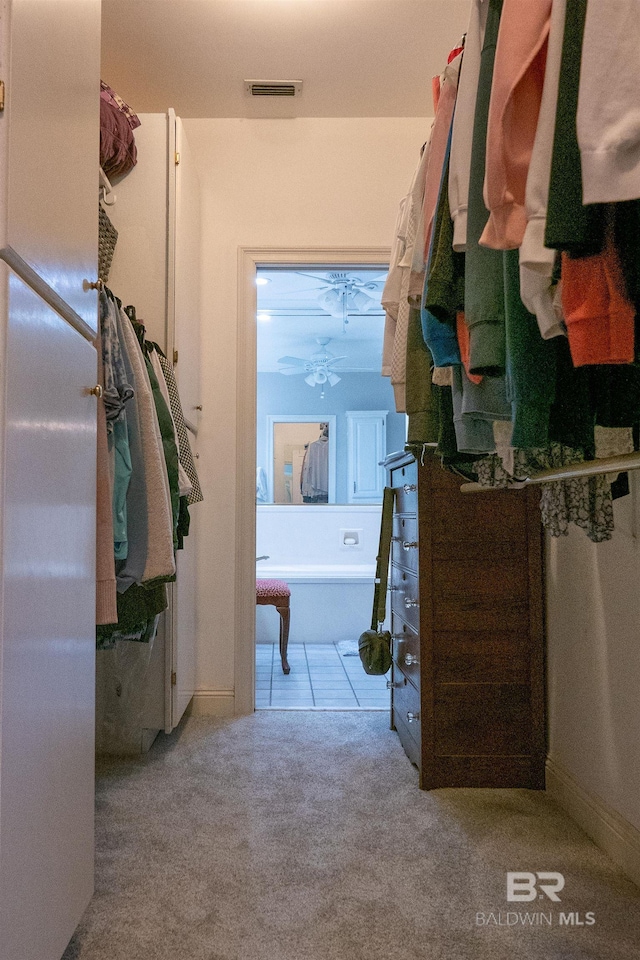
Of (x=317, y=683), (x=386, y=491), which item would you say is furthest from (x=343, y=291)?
(x=317, y=683)

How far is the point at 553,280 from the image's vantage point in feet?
2.74

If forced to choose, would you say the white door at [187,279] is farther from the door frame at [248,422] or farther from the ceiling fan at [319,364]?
the ceiling fan at [319,364]

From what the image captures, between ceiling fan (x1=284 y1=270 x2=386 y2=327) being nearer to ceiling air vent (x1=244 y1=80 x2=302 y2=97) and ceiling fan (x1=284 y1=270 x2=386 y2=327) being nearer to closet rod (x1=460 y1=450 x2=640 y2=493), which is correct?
ceiling air vent (x1=244 y1=80 x2=302 y2=97)

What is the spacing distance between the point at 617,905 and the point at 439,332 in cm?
123

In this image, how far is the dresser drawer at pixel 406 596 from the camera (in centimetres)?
209

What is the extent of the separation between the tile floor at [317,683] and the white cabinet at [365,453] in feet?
6.69

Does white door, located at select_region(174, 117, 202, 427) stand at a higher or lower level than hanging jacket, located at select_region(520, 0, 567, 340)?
higher

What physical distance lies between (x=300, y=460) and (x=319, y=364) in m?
0.97

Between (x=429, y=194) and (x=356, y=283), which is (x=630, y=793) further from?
(x=356, y=283)

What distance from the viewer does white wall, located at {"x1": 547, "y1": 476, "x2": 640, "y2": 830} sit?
60.5 inches

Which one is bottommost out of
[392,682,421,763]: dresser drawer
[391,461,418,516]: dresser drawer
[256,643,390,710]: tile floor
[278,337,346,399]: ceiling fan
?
[256,643,390,710]: tile floor

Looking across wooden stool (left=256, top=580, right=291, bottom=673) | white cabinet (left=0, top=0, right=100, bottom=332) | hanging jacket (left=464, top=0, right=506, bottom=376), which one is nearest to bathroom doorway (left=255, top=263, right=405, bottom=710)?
wooden stool (left=256, top=580, right=291, bottom=673)

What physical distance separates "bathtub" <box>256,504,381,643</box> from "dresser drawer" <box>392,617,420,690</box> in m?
2.25

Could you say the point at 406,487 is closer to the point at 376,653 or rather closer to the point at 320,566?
the point at 376,653
